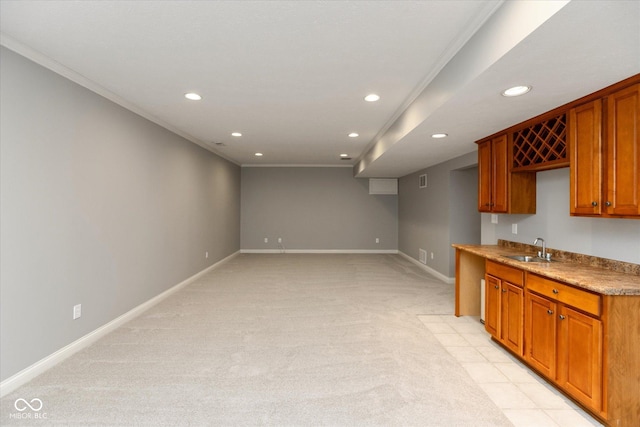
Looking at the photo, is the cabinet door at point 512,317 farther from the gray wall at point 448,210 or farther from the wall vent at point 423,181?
the wall vent at point 423,181

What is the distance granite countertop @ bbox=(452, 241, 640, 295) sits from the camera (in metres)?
1.89

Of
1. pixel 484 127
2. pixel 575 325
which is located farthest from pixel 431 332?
pixel 484 127

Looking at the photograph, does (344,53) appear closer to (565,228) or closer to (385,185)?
(565,228)

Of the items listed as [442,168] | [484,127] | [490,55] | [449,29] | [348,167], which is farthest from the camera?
[348,167]

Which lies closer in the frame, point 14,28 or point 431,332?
point 14,28

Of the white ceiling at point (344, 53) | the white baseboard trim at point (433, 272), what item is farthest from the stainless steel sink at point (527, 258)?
the white baseboard trim at point (433, 272)

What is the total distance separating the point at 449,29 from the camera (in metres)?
2.07

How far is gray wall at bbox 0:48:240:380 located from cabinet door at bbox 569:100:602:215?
13.9 ft

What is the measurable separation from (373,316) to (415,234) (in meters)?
3.98

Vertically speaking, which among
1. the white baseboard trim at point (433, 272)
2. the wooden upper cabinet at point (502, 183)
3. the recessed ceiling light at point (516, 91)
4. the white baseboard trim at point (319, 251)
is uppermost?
the recessed ceiling light at point (516, 91)

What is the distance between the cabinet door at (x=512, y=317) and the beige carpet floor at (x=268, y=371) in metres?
0.59

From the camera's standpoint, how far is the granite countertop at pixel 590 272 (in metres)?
1.89

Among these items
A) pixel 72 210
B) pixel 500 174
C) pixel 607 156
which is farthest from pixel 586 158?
pixel 72 210

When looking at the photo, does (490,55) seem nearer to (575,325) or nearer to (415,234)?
(575,325)
